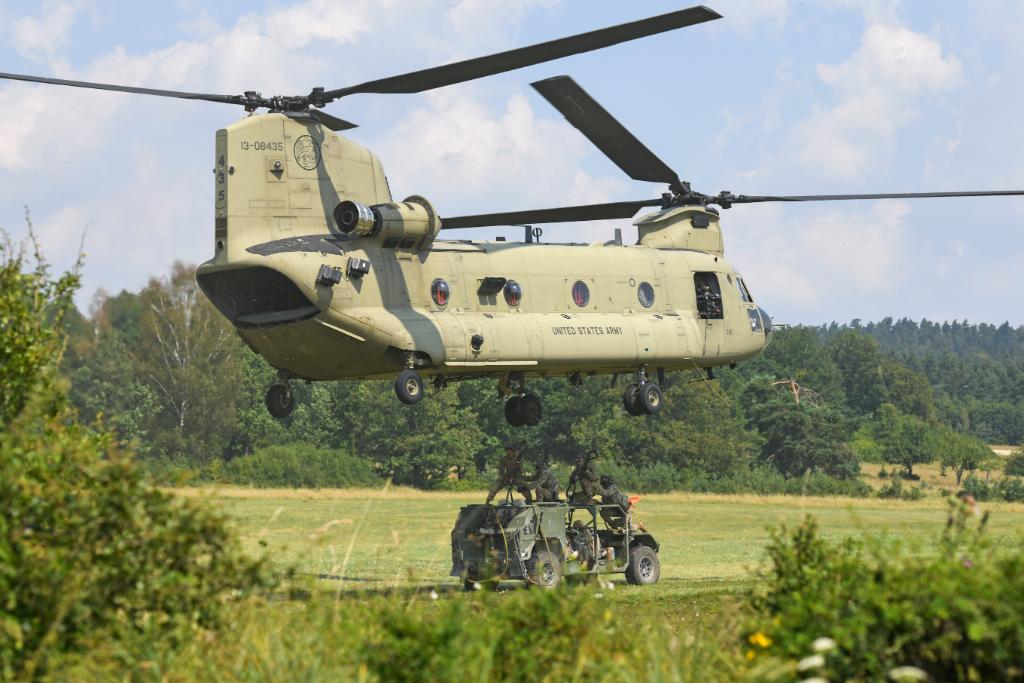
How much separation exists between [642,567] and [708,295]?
18.3ft

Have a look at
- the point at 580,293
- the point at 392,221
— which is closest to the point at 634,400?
the point at 580,293

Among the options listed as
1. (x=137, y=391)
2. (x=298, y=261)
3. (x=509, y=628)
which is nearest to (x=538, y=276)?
(x=298, y=261)

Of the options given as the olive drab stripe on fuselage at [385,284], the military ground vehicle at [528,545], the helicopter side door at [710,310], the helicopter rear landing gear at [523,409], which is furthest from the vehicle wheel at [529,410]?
the helicopter side door at [710,310]

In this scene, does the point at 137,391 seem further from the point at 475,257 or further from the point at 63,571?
the point at 63,571

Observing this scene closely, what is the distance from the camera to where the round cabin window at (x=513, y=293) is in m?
22.9

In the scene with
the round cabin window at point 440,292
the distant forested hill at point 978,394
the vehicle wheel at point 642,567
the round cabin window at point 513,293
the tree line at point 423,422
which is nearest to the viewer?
the round cabin window at point 440,292

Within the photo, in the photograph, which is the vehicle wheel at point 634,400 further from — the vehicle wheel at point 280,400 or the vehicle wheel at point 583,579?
the vehicle wheel at point 280,400

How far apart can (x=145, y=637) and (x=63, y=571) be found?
67 cm

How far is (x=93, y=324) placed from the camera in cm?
8688

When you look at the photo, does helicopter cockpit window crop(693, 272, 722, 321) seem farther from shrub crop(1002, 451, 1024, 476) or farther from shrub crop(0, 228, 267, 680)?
shrub crop(1002, 451, 1024, 476)

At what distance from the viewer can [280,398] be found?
72.6 feet

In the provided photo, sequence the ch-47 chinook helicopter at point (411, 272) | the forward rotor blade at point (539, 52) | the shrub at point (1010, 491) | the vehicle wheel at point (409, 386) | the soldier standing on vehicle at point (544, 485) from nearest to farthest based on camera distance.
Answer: the forward rotor blade at point (539, 52) → the ch-47 chinook helicopter at point (411, 272) → the vehicle wheel at point (409, 386) → the soldier standing on vehicle at point (544, 485) → the shrub at point (1010, 491)

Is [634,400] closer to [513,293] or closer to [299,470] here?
[513,293]

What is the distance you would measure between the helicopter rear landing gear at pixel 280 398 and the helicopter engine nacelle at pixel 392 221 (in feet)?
8.70
